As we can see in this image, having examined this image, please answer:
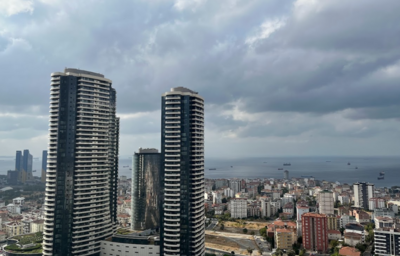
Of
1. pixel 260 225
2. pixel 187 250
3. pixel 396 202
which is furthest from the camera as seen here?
pixel 396 202

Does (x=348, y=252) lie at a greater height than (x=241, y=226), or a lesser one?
greater

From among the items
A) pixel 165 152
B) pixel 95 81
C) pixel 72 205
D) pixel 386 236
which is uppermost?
pixel 95 81

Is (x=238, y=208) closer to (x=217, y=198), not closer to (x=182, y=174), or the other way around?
(x=217, y=198)

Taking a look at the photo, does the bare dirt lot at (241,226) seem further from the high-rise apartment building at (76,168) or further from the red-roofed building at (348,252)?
the high-rise apartment building at (76,168)

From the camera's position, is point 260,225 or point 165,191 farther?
point 260,225

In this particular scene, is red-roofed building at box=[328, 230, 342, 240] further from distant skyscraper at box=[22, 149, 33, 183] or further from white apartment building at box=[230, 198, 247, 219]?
distant skyscraper at box=[22, 149, 33, 183]

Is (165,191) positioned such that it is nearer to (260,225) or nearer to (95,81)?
(95,81)

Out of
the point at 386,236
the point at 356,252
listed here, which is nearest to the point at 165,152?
the point at 356,252

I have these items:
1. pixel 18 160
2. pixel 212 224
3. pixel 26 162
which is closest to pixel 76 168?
pixel 212 224
